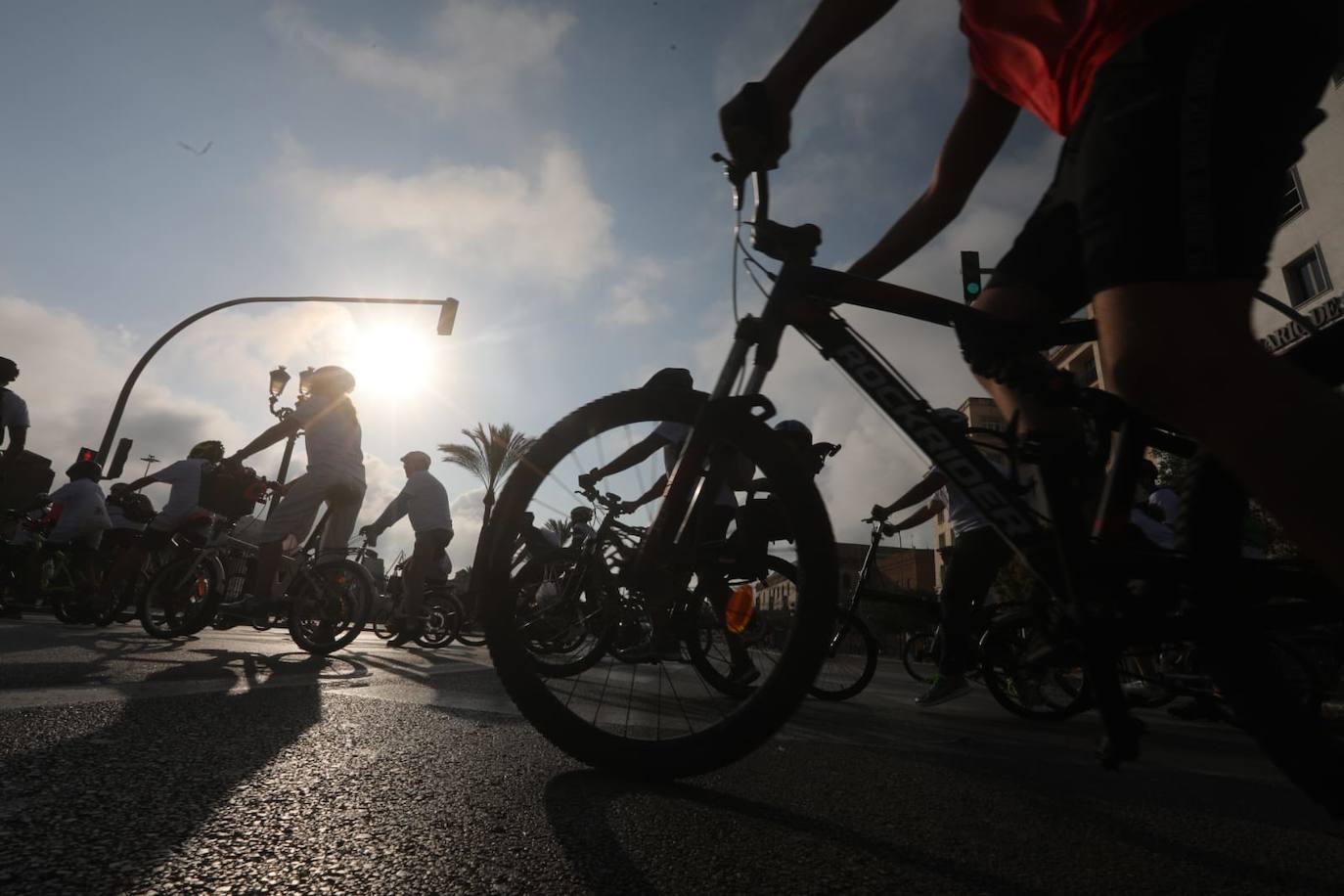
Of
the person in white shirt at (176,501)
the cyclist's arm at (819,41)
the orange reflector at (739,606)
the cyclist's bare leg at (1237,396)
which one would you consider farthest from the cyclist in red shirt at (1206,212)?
the person in white shirt at (176,501)

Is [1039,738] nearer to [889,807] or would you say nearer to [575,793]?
[889,807]

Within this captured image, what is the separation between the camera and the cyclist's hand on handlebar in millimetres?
1692

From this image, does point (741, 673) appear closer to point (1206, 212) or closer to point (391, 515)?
point (1206, 212)

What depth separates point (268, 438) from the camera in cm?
504

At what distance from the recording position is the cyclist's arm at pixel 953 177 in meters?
1.90

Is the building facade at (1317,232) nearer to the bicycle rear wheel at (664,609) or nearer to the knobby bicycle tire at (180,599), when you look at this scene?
the bicycle rear wheel at (664,609)

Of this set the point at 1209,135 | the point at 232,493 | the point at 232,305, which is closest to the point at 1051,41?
the point at 1209,135

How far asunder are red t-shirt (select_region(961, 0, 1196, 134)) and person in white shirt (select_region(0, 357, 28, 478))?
8.12m

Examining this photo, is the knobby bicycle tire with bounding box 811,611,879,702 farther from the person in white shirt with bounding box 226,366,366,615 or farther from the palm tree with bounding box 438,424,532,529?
the palm tree with bounding box 438,424,532,529

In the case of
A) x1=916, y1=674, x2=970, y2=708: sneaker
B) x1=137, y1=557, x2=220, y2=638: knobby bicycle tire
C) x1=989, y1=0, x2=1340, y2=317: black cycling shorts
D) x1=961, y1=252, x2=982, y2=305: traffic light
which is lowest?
x1=916, y1=674, x2=970, y2=708: sneaker

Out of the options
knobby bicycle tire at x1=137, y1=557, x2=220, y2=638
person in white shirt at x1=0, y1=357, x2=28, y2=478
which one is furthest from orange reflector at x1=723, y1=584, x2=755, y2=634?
person in white shirt at x1=0, y1=357, x2=28, y2=478

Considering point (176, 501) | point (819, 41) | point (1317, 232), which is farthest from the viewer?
point (1317, 232)

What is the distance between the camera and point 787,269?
1803 millimetres

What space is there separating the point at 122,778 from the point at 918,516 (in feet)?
18.1
